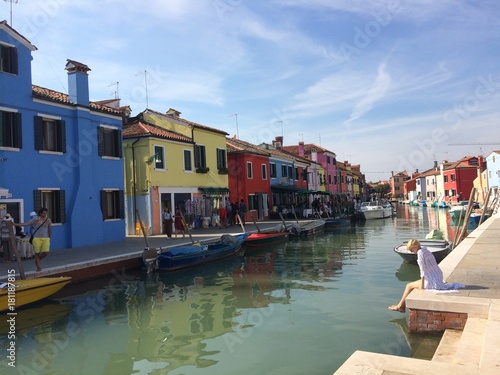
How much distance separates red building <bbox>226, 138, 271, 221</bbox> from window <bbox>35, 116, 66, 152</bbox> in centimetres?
1469

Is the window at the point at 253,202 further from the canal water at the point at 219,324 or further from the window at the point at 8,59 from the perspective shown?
the window at the point at 8,59

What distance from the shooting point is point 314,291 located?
10.9 m

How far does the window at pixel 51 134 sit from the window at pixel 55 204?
1.57 metres

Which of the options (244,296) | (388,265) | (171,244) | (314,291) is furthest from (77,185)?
(388,265)

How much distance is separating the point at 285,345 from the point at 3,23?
44.6 ft

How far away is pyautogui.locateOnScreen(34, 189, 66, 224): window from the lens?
51.6 ft

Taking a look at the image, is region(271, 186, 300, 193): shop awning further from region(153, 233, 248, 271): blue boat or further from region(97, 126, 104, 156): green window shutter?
region(97, 126, 104, 156): green window shutter

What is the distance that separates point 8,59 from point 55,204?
Answer: 16.8 ft

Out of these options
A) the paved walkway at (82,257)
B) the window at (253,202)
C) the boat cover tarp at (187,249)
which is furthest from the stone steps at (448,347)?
the window at (253,202)

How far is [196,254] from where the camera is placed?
15.1m

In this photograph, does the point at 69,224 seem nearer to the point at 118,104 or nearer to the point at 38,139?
the point at 38,139

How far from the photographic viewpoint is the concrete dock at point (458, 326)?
4.30m

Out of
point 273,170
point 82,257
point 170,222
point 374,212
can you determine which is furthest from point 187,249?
point 374,212

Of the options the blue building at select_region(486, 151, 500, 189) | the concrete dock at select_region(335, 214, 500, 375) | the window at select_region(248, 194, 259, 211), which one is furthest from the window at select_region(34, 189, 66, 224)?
the blue building at select_region(486, 151, 500, 189)
